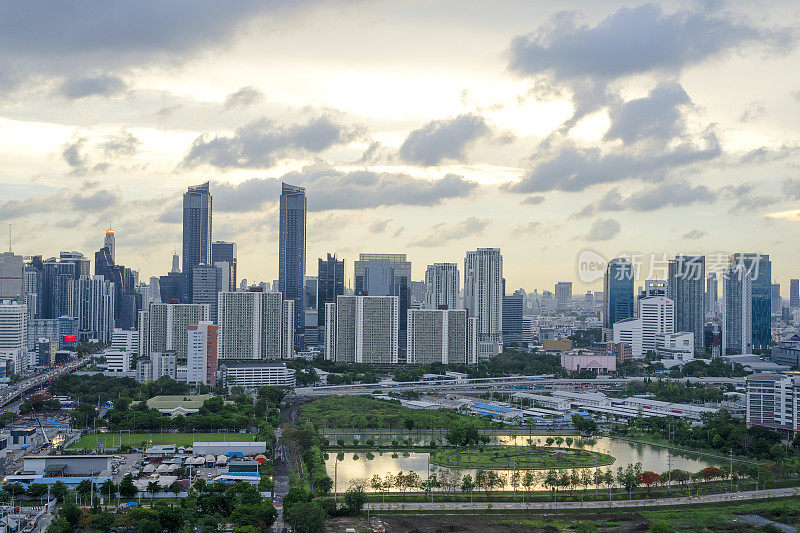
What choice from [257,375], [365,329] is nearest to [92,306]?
[365,329]

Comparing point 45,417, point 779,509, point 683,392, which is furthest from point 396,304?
point 779,509

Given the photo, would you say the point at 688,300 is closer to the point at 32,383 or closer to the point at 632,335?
the point at 632,335

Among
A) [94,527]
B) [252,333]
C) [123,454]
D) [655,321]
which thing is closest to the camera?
[94,527]

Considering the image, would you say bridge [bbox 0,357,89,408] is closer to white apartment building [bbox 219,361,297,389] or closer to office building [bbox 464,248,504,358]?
white apartment building [bbox 219,361,297,389]

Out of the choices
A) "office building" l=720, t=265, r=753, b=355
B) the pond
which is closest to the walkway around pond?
the pond

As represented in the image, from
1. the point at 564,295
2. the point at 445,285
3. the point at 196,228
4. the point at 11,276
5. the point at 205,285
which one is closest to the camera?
the point at 445,285

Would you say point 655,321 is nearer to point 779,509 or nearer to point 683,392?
point 683,392
